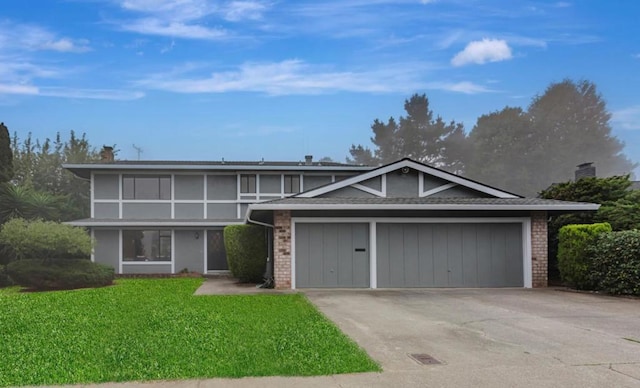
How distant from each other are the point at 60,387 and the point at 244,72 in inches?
836

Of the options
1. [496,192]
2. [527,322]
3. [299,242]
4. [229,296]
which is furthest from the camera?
[496,192]

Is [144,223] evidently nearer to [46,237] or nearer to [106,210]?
[106,210]

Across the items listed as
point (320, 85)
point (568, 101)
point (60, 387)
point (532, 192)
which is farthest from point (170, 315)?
point (568, 101)

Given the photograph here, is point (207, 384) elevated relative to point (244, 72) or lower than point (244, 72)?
lower

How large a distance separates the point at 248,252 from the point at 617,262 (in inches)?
404

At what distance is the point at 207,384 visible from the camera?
5.39m

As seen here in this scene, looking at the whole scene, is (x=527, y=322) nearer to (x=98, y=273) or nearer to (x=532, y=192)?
(x=98, y=273)

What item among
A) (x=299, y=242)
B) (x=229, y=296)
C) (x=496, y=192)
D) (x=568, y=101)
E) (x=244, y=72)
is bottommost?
(x=229, y=296)

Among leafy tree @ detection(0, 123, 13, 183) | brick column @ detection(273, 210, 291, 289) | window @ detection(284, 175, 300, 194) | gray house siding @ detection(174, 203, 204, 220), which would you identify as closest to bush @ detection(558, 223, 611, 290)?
brick column @ detection(273, 210, 291, 289)

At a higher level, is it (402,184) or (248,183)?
(248,183)

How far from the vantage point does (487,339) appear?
7.48m

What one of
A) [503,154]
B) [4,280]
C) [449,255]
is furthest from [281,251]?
[503,154]

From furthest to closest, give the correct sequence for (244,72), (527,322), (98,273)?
(244,72), (98,273), (527,322)

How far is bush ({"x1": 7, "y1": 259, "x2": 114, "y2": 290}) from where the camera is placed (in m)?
16.4
